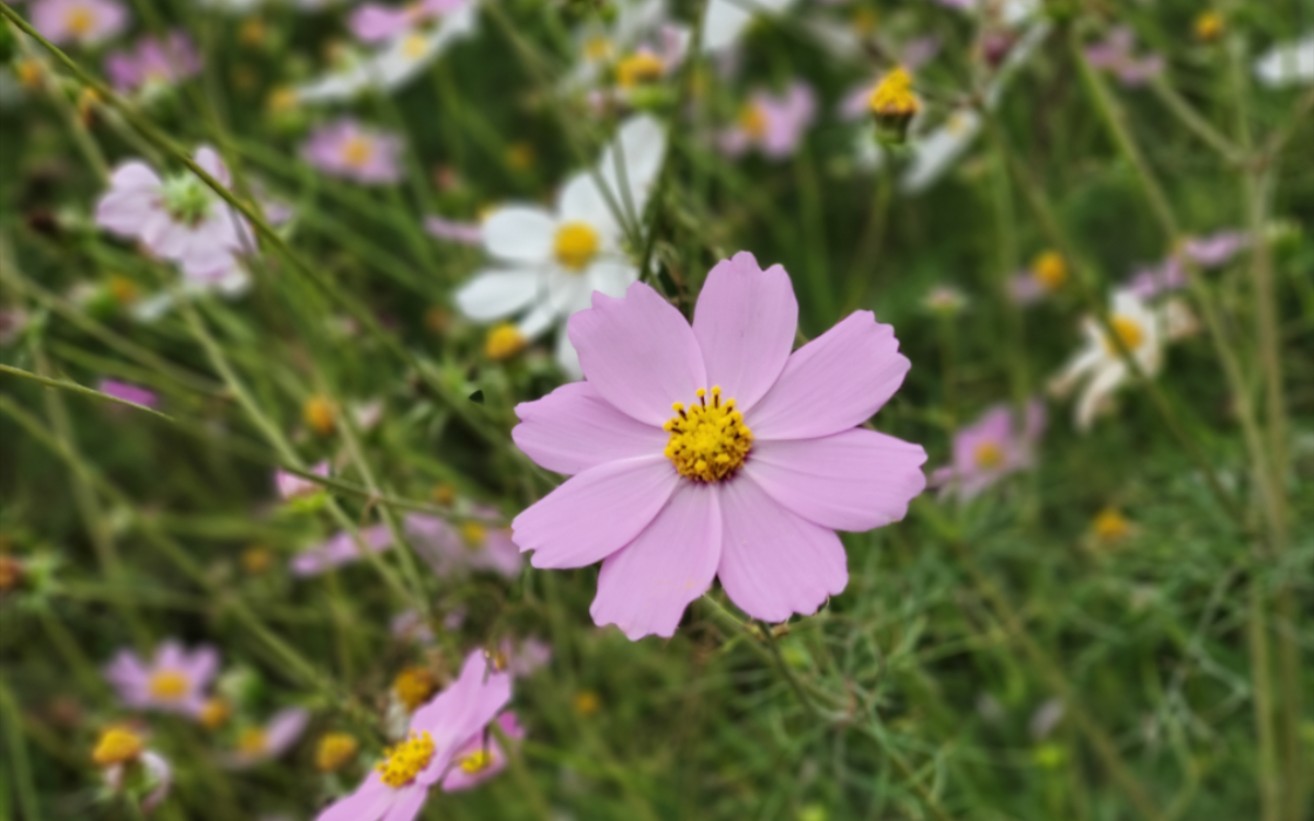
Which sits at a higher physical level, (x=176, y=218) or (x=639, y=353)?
(x=176, y=218)

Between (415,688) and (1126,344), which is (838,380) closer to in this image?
(415,688)

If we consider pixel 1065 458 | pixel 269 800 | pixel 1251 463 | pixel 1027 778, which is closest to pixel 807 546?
pixel 1251 463

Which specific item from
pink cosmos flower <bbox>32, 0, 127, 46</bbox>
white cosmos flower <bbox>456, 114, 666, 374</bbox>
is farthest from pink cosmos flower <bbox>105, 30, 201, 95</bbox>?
white cosmos flower <bbox>456, 114, 666, 374</bbox>

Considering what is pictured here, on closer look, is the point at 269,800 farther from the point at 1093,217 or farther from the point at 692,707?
the point at 1093,217

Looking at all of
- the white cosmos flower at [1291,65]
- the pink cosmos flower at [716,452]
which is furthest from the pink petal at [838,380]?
the white cosmos flower at [1291,65]

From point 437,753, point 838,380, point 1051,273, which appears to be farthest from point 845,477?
point 1051,273
